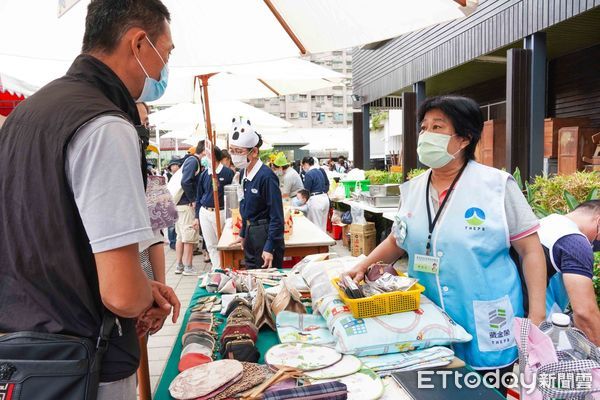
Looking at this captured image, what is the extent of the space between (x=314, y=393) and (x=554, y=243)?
1528 millimetres

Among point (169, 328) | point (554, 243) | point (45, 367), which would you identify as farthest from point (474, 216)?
point (169, 328)

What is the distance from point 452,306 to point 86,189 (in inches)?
66.0

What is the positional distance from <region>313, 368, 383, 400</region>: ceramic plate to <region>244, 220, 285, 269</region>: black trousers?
8.76 feet

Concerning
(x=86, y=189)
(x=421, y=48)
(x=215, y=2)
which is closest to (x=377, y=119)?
(x=421, y=48)

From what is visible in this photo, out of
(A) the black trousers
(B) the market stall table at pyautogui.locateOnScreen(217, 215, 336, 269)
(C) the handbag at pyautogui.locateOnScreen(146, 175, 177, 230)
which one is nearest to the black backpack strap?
(C) the handbag at pyautogui.locateOnScreen(146, 175, 177, 230)

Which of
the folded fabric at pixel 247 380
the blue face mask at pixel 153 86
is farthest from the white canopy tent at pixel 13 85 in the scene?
the folded fabric at pixel 247 380

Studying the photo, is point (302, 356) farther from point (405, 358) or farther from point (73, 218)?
point (73, 218)

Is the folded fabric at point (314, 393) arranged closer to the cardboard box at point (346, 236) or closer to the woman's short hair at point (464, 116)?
the woman's short hair at point (464, 116)

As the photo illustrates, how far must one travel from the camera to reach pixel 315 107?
226 ft

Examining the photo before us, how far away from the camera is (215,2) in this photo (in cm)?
295

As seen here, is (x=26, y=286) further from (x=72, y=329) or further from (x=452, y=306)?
(x=452, y=306)

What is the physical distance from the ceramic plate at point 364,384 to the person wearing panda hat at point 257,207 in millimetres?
2579

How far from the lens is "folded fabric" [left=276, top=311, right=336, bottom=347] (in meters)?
2.05

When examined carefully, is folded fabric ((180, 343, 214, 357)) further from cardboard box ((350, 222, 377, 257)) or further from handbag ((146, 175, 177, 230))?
cardboard box ((350, 222, 377, 257))
